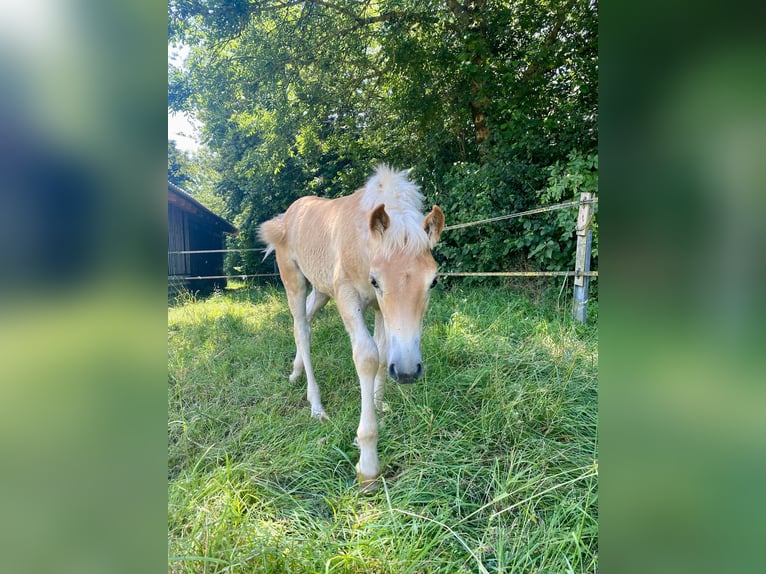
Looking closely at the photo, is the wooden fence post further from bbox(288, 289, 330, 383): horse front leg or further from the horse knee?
bbox(288, 289, 330, 383): horse front leg

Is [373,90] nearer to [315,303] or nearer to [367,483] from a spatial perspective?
[315,303]

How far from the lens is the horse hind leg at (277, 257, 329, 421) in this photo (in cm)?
201

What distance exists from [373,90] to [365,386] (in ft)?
4.86

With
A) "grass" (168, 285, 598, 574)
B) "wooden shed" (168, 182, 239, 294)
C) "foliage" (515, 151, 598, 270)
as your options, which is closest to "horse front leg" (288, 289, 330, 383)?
"grass" (168, 285, 598, 574)

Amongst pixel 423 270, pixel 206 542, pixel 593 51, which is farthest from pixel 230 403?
pixel 593 51

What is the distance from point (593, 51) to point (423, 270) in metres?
0.90

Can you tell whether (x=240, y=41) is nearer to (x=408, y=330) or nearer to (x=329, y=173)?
(x=329, y=173)

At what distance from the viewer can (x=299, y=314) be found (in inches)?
86.4

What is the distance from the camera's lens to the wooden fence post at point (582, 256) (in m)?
1.93

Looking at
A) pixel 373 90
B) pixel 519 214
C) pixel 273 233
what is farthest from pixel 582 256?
pixel 273 233

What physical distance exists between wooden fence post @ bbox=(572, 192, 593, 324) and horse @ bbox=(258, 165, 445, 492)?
3.74 ft
